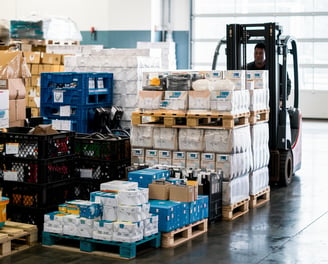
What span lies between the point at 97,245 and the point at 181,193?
3.40 feet

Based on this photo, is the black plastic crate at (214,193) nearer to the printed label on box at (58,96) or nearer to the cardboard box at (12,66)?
the printed label on box at (58,96)

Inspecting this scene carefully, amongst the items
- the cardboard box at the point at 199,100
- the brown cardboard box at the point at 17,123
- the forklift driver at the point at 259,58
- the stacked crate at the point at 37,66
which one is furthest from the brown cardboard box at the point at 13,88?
the stacked crate at the point at 37,66

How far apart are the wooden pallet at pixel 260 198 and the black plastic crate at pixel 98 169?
6.17ft

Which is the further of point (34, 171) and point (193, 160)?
point (193, 160)

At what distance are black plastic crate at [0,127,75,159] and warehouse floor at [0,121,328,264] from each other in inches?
40.3

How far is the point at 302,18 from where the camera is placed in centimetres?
2253

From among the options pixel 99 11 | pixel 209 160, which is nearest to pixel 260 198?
pixel 209 160

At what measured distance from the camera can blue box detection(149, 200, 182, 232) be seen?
6.80 metres

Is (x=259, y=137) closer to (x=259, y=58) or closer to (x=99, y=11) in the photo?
(x=259, y=58)

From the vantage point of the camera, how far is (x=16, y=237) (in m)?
6.70

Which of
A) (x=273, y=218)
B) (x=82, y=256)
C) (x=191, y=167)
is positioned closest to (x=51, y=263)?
(x=82, y=256)

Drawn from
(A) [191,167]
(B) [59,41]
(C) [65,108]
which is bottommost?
(A) [191,167]

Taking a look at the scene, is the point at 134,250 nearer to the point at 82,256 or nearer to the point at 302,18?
the point at 82,256

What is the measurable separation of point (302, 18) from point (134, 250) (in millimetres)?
17534
